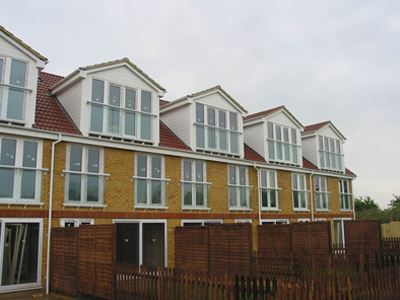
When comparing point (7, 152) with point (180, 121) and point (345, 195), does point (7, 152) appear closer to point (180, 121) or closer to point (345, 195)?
point (180, 121)

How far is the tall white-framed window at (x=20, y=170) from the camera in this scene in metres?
12.7

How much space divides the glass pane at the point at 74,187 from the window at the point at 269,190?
391 inches

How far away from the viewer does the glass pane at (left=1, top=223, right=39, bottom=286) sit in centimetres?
1245

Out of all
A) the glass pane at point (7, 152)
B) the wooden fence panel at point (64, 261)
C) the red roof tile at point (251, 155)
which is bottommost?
the wooden fence panel at point (64, 261)

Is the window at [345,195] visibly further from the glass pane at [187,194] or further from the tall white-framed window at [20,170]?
the tall white-framed window at [20,170]

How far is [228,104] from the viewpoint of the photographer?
20438 mm

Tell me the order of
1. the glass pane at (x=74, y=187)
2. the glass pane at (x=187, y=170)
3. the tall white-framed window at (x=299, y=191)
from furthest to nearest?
the tall white-framed window at (x=299, y=191) < the glass pane at (x=187, y=170) < the glass pane at (x=74, y=187)

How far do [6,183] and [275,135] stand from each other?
14745 millimetres

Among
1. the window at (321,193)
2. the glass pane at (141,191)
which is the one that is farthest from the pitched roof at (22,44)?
the window at (321,193)

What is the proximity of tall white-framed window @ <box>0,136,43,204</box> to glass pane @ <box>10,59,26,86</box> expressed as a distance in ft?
6.32

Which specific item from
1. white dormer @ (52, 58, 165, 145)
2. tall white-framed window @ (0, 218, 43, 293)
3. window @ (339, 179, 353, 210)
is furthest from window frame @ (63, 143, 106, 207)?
window @ (339, 179, 353, 210)

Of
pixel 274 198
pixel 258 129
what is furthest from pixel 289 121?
pixel 274 198

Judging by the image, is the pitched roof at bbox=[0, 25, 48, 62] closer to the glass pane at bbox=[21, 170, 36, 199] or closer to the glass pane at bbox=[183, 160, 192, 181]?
the glass pane at bbox=[21, 170, 36, 199]

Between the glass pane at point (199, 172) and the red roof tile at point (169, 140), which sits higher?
the red roof tile at point (169, 140)
